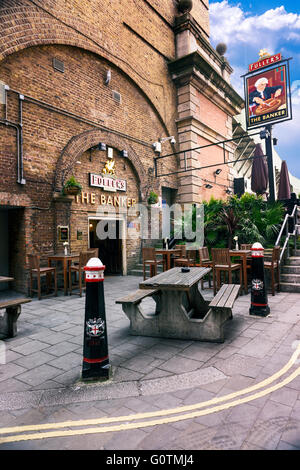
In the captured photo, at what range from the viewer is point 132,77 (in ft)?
37.0

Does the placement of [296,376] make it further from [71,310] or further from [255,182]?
[255,182]

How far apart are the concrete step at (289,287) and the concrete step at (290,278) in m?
0.16

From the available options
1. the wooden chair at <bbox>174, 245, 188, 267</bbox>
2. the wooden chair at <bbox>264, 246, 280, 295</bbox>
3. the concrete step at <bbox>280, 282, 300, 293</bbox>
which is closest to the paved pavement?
the wooden chair at <bbox>264, 246, 280, 295</bbox>

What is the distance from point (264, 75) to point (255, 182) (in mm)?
4396

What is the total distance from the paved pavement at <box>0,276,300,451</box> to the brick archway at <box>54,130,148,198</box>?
526 centimetres

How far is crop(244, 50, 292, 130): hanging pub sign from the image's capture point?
453 inches

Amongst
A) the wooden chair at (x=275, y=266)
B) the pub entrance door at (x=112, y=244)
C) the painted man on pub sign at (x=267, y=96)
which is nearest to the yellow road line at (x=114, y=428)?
the wooden chair at (x=275, y=266)

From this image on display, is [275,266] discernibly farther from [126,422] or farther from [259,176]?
[259,176]

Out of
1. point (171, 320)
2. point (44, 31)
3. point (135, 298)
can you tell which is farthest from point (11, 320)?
point (44, 31)

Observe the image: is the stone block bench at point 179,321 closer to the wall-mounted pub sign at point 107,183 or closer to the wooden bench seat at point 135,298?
the wooden bench seat at point 135,298

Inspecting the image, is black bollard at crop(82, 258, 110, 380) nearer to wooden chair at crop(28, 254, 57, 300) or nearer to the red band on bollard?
the red band on bollard

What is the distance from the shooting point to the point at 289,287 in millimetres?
7008

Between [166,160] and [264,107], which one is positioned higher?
[264,107]

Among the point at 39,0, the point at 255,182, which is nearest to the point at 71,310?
the point at 39,0
